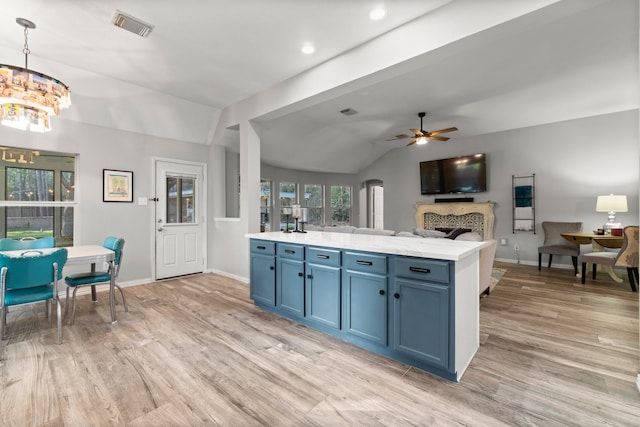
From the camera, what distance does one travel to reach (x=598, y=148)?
17.7ft

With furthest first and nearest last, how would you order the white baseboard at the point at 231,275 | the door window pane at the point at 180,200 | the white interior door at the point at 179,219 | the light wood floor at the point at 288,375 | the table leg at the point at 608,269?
the door window pane at the point at 180,200, the white interior door at the point at 179,219, the white baseboard at the point at 231,275, the table leg at the point at 608,269, the light wood floor at the point at 288,375

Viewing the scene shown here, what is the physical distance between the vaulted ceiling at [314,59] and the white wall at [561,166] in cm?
34

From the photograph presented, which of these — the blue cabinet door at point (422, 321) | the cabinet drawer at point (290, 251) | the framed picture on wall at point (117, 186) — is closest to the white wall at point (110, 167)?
the framed picture on wall at point (117, 186)

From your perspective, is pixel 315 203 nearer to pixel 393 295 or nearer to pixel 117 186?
pixel 117 186

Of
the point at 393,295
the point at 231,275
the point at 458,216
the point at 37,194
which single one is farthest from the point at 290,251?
the point at 458,216

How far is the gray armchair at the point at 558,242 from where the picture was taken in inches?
205

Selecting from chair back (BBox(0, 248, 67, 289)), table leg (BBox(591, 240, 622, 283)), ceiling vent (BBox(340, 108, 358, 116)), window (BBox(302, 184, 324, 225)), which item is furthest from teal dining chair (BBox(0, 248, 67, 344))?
table leg (BBox(591, 240, 622, 283))

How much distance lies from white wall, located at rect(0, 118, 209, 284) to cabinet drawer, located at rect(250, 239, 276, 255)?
2404 millimetres

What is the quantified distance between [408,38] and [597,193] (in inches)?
207

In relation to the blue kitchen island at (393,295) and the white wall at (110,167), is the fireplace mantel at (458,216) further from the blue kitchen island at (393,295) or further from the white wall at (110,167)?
the white wall at (110,167)

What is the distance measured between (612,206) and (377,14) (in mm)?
5080

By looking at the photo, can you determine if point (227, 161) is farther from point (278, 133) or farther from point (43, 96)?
point (43, 96)

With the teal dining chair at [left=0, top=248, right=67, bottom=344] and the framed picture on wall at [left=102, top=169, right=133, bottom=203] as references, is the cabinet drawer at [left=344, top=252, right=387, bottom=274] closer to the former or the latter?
the teal dining chair at [left=0, top=248, right=67, bottom=344]

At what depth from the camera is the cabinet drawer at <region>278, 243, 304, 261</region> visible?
298 centimetres
